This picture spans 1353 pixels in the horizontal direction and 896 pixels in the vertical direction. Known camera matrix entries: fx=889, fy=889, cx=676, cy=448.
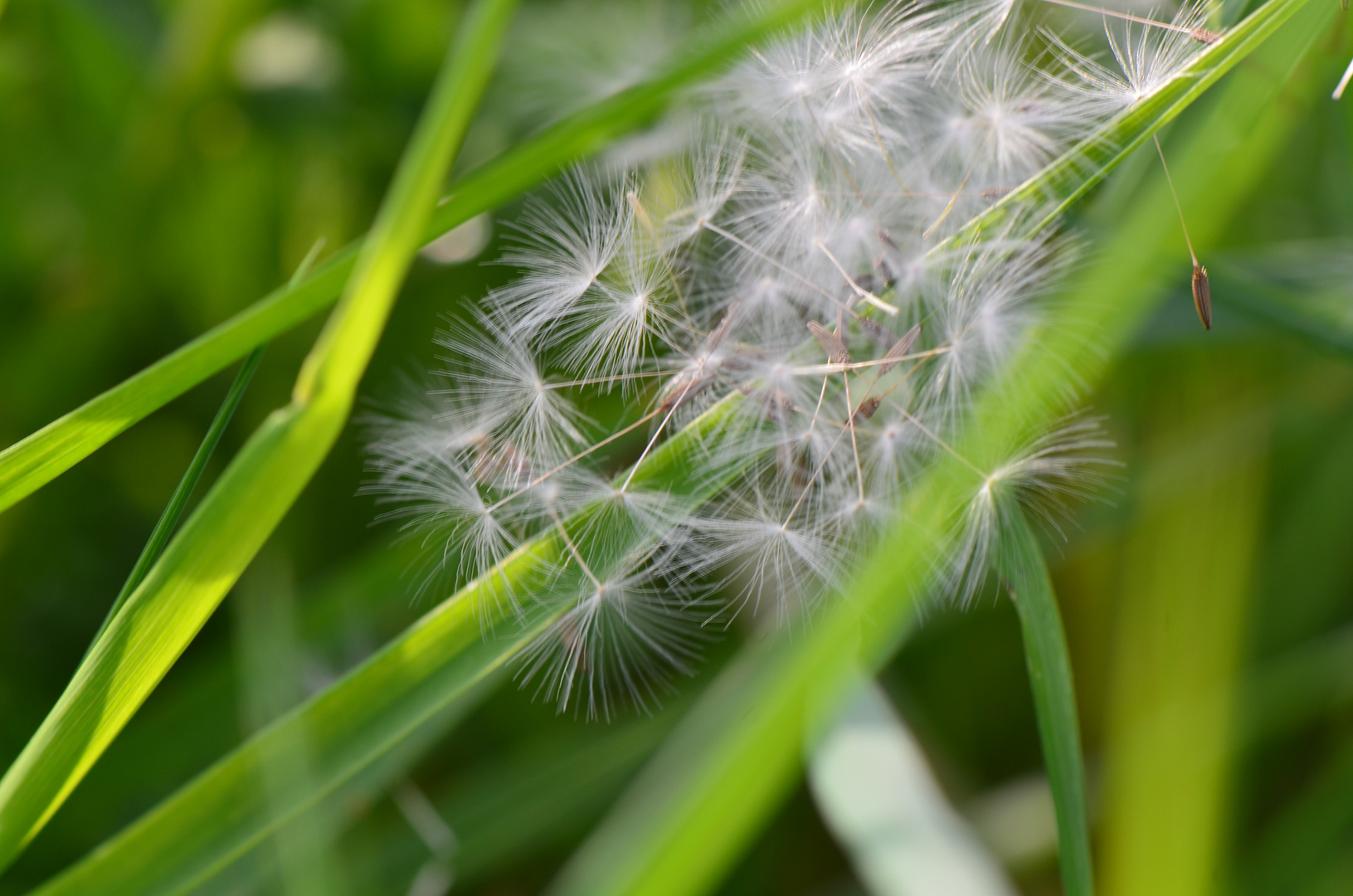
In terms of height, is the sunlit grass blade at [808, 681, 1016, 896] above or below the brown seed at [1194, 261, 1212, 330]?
below

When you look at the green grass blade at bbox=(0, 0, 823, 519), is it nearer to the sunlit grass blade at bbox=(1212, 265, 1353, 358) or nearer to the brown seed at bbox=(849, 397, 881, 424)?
the brown seed at bbox=(849, 397, 881, 424)

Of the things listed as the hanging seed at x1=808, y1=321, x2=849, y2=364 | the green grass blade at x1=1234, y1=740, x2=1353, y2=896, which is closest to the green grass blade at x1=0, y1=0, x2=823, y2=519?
the hanging seed at x1=808, y1=321, x2=849, y2=364

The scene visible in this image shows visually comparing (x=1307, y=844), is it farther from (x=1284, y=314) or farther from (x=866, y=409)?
(x=866, y=409)

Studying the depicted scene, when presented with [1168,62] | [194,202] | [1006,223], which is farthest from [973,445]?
[194,202]

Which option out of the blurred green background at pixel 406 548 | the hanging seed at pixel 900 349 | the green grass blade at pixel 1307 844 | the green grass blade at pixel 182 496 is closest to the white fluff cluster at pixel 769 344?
the hanging seed at pixel 900 349

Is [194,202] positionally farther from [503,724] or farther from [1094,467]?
[1094,467]

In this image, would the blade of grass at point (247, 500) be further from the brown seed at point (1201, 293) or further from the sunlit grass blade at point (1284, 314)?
the sunlit grass blade at point (1284, 314)
